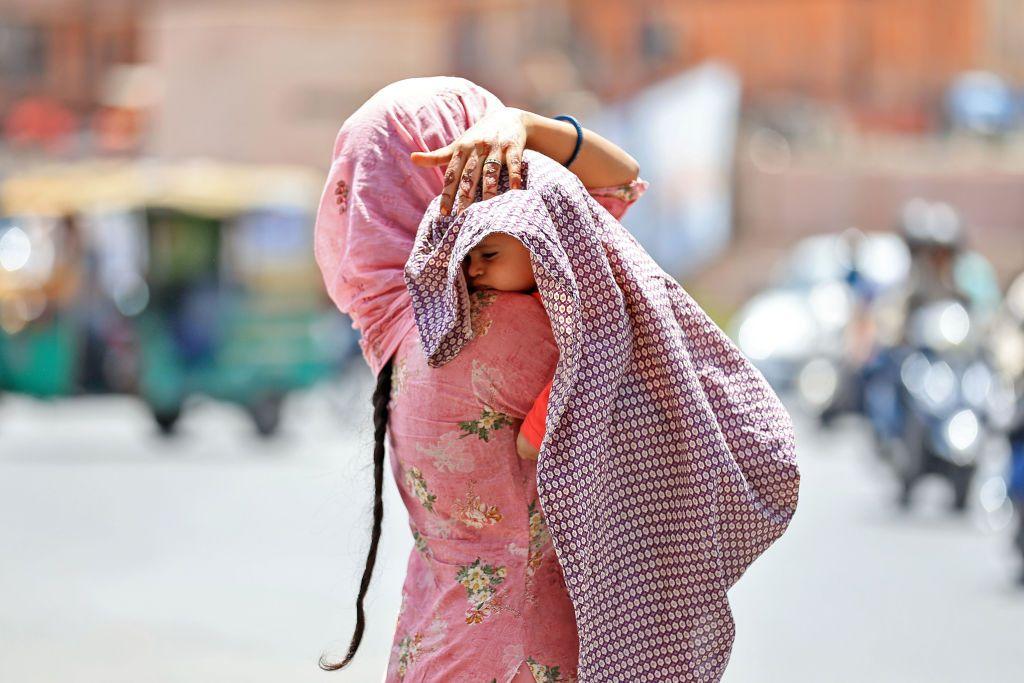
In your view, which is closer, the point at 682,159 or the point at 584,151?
the point at 584,151

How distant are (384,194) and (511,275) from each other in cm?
33

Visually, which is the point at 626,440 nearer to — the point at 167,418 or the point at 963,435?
the point at 963,435

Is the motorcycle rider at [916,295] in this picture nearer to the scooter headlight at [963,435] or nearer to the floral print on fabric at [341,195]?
the scooter headlight at [963,435]

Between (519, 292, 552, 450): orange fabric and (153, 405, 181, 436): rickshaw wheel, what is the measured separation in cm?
1075

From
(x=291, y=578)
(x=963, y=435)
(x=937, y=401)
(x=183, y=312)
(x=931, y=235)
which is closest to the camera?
(x=291, y=578)

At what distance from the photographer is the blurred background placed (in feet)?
23.5

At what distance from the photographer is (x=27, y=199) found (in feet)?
49.1

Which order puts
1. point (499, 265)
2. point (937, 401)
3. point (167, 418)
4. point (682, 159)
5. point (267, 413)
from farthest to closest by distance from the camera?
point (682, 159) < point (267, 413) < point (167, 418) < point (937, 401) < point (499, 265)

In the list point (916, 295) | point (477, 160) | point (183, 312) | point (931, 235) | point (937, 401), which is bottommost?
point (183, 312)

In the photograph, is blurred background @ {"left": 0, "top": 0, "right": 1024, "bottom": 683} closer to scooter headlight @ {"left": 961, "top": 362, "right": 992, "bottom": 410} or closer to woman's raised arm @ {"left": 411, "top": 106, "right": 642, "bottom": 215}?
scooter headlight @ {"left": 961, "top": 362, "right": 992, "bottom": 410}

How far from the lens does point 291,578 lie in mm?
8133

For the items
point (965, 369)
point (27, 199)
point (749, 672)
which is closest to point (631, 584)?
point (749, 672)

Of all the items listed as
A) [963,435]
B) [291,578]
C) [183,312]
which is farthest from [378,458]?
[183,312]

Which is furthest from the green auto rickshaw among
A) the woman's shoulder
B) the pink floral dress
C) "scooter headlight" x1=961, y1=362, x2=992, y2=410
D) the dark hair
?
the woman's shoulder
